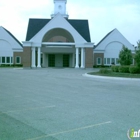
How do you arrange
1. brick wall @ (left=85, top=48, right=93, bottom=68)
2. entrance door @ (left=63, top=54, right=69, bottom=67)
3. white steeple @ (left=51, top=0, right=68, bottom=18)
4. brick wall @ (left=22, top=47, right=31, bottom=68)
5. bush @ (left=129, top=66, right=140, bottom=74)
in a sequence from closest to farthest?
bush @ (left=129, top=66, right=140, bottom=74), brick wall @ (left=22, top=47, right=31, bottom=68), brick wall @ (left=85, top=48, right=93, bottom=68), entrance door @ (left=63, top=54, right=69, bottom=67), white steeple @ (left=51, top=0, right=68, bottom=18)

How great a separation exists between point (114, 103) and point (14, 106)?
3.63 meters

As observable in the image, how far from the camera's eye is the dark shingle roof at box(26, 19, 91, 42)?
46.5 m

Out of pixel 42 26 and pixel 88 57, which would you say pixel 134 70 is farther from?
pixel 42 26

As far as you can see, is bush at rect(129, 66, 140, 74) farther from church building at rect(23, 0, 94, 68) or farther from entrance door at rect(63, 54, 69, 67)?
entrance door at rect(63, 54, 69, 67)

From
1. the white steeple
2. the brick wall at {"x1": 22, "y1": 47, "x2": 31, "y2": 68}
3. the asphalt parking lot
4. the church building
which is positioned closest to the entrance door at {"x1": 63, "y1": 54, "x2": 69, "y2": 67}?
the church building

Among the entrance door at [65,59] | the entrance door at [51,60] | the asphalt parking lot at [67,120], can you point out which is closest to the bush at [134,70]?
the asphalt parking lot at [67,120]

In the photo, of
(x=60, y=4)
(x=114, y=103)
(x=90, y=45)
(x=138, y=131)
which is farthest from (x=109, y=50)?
(x=138, y=131)

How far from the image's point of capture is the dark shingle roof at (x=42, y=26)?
152 feet

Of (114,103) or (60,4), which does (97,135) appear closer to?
(114,103)

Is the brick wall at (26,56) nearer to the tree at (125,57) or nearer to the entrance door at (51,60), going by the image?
the entrance door at (51,60)

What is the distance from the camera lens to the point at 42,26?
48.4 m

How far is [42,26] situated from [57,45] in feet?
18.7

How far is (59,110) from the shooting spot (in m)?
7.13

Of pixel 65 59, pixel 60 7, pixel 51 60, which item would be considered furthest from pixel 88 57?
pixel 60 7
